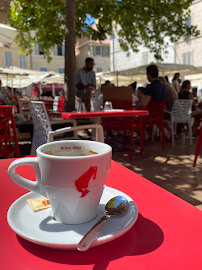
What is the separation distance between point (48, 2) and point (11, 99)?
3223 mm

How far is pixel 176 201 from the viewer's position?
0.58m

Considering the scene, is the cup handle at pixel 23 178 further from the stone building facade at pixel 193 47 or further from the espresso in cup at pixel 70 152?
the stone building facade at pixel 193 47

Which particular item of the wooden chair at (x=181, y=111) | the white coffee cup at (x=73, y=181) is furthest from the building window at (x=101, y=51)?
the white coffee cup at (x=73, y=181)

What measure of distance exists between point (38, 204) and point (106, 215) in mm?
162

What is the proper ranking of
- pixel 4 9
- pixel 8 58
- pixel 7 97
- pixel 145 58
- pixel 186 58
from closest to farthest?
pixel 4 9
pixel 7 97
pixel 186 58
pixel 145 58
pixel 8 58

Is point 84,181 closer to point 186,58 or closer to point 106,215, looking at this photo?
point 106,215

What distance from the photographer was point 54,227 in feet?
1.56

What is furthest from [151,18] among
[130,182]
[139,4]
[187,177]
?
[130,182]

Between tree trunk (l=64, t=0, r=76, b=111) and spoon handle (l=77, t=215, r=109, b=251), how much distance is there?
15.9ft

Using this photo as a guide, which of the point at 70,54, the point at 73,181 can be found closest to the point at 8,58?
the point at 70,54

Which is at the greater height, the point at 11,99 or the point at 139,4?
the point at 139,4

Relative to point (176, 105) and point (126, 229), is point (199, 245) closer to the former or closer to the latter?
point (126, 229)

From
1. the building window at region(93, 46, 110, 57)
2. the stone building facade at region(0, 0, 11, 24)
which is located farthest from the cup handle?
the building window at region(93, 46, 110, 57)

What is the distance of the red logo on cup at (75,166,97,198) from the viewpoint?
1.54ft
